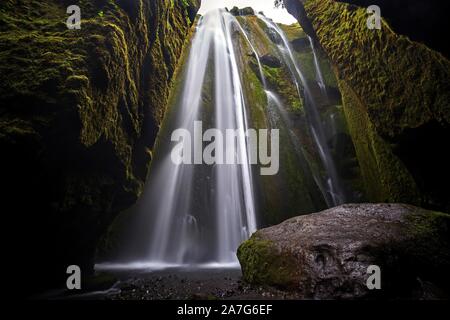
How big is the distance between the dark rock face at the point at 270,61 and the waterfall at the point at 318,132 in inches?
30.6

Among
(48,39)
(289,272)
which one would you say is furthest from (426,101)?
(48,39)

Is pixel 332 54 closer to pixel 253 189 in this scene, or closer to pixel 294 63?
pixel 253 189

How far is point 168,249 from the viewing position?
10.7 metres

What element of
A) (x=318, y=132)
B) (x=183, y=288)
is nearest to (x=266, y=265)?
(x=183, y=288)

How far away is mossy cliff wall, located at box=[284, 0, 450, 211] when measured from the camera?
7363mm

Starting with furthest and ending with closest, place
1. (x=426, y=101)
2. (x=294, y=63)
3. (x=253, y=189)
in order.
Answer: (x=294, y=63)
(x=253, y=189)
(x=426, y=101)

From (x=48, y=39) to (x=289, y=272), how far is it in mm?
5972

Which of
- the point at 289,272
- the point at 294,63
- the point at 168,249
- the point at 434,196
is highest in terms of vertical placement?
the point at 294,63

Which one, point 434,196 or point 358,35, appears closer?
point 434,196

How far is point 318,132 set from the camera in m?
15.7

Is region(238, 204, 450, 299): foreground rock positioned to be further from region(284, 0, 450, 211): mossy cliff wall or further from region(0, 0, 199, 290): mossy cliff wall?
region(0, 0, 199, 290): mossy cliff wall

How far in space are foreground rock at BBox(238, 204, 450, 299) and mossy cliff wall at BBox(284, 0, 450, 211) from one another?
2149mm

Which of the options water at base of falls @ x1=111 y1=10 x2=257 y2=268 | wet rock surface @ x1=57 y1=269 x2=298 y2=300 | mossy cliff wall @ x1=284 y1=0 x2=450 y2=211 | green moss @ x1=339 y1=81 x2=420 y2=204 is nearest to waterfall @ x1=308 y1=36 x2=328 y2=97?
green moss @ x1=339 y1=81 x2=420 y2=204
